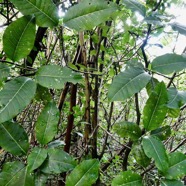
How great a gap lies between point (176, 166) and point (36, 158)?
25 cm

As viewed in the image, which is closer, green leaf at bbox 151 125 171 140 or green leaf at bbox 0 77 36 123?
green leaf at bbox 0 77 36 123

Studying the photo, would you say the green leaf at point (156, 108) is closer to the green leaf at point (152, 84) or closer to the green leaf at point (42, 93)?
the green leaf at point (152, 84)

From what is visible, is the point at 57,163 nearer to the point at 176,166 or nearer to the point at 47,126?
the point at 47,126

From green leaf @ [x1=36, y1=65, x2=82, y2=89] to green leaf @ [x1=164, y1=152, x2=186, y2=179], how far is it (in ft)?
0.76

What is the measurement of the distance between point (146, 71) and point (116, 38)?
2.39 ft

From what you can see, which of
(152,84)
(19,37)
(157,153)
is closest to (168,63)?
(152,84)

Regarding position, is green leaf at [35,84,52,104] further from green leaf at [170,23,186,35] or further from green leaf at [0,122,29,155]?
green leaf at [170,23,186,35]

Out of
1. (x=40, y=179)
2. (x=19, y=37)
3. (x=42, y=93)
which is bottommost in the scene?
(x=40, y=179)

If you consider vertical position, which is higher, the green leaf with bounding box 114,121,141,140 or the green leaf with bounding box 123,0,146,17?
the green leaf with bounding box 123,0,146,17

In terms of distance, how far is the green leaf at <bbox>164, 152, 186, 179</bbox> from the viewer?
0.43 m

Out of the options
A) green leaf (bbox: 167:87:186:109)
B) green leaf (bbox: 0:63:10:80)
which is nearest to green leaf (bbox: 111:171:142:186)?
green leaf (bbox: 167:87:186:109)

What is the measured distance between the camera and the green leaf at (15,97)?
0.34 m

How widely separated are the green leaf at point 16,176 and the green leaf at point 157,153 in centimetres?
21

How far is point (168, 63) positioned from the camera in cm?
46
